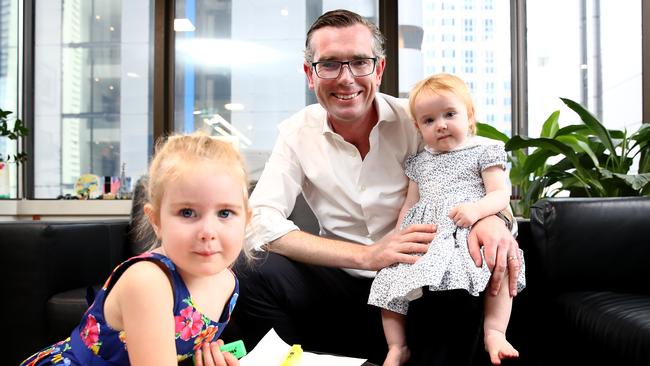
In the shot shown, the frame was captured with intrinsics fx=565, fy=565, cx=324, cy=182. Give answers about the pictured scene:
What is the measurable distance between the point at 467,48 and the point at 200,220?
10.9ft

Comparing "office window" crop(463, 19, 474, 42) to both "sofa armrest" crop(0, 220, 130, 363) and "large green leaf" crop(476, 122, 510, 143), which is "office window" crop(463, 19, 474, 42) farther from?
"sofa armrest" crop(0, 220, 130, 363)

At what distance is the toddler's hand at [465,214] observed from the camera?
137 cm

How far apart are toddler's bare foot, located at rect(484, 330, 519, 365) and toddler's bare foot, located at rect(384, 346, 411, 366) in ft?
0.61

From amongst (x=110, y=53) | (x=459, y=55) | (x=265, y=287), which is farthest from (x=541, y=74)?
(x=110, y=53)

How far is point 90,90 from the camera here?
4.20 metres

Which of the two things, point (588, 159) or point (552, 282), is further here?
point (588, 159)

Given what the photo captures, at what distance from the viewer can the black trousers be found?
1.33m

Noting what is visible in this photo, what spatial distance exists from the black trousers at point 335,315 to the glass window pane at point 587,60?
194cm

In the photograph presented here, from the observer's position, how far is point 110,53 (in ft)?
13.7

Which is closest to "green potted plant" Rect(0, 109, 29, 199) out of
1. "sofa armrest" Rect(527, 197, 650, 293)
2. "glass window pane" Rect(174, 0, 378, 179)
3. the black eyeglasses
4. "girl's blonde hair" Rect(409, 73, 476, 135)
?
"glass window pane" Rect(174, 0, 378, 179)

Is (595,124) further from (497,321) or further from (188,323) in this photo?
(188,323)

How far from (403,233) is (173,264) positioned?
2.21 ft

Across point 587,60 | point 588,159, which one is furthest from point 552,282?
point 587,60

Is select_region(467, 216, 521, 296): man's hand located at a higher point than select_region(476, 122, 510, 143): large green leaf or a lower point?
lower
